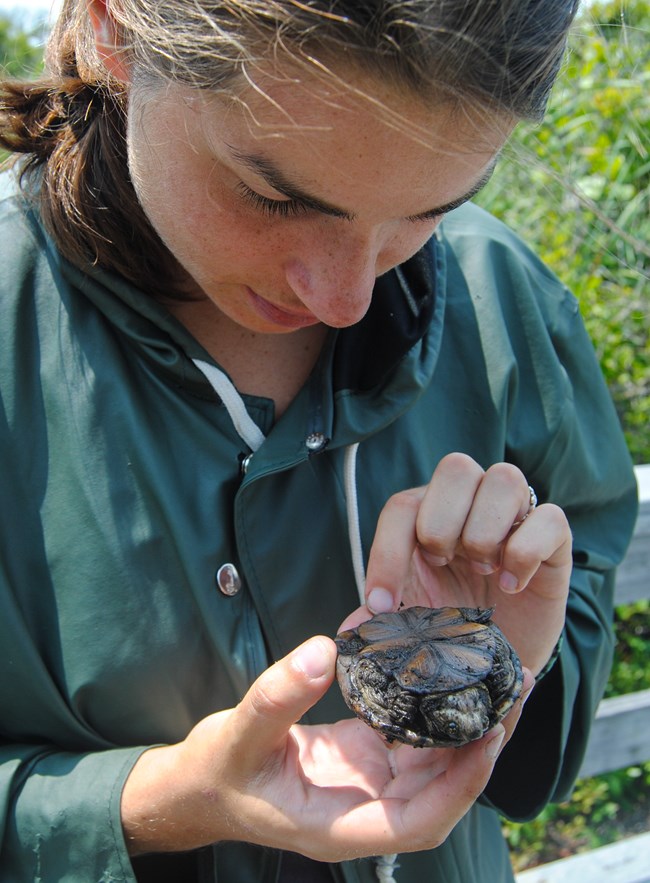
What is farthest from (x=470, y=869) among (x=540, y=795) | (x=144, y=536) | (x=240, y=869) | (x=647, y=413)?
(x=647, y=413)

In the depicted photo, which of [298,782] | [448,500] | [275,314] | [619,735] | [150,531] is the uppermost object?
[275,314]

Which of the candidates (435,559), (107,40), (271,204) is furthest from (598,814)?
(107,40)

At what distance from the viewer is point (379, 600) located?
1.54m

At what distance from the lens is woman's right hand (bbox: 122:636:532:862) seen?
4.19 feet

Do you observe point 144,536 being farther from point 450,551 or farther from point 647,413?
point 647,413

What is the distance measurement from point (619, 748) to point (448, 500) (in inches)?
Result: 83.4

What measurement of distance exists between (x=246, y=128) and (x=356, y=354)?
0.63 meters

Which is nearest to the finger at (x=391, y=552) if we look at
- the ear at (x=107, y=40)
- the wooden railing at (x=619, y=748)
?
the ear at (x=107, y=40)

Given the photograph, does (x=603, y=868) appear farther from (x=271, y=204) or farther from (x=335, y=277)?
(x=271, y=204)

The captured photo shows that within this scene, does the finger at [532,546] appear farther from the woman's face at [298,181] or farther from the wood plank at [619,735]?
the wood plank at [619,735]

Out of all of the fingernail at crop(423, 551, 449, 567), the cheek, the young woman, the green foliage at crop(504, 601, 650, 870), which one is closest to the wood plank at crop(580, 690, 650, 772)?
the green foliage at crop(504, 601, 650, 870)

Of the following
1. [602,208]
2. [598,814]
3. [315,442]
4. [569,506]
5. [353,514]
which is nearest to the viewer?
[315,442]

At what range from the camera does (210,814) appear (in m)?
1.46

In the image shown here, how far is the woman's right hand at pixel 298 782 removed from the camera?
128 centimetres
